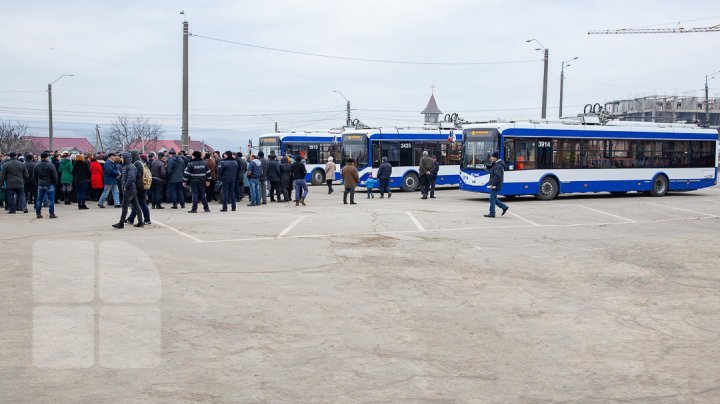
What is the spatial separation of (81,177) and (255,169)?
16.9 feet

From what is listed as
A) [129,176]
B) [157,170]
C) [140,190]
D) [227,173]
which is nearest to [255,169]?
[227,173]

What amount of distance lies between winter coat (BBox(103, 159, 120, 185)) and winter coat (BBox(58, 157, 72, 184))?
1.47m

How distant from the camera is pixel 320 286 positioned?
941 centimetres

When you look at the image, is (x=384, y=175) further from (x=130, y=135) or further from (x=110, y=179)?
(x=130, y=135)

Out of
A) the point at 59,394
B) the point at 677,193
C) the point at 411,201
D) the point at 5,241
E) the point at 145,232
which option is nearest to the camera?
the point at 59,394

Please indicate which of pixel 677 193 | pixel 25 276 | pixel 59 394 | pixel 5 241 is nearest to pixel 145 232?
pixel 5 241

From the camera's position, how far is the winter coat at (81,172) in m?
21.1

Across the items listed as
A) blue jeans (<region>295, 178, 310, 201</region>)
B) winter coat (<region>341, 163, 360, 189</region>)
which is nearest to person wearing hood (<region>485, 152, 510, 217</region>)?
winter coat (<region>341, 163, 360, 189</region>)

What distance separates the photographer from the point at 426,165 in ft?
86.6

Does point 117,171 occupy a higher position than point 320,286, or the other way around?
point 117,171

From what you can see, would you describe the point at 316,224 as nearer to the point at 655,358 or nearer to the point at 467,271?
the point at 467,271

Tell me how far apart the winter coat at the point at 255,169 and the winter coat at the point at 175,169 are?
2085mm

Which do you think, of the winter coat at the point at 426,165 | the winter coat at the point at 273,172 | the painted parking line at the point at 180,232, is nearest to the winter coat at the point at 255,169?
the winter coat at the point at 273,172

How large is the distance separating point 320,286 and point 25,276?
4.00m
